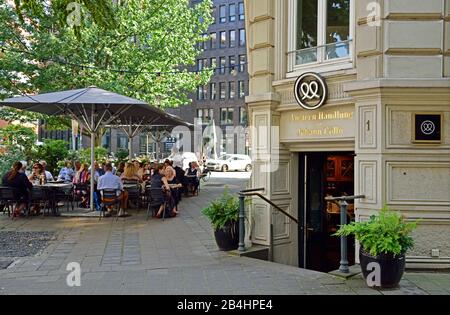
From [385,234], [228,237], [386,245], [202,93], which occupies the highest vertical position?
[202,93]

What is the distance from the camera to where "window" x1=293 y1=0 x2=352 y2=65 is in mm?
8742

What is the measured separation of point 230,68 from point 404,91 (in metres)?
57.4

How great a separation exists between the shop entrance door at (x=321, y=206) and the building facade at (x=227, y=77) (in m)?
49.8

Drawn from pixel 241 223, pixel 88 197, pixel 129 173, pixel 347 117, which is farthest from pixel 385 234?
pixel 88 197

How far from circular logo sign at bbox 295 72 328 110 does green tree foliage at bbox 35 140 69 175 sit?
1491 centimetres

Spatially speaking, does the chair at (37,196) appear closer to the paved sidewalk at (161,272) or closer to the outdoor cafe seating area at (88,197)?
the outdoor cafe seating area at (88,197)

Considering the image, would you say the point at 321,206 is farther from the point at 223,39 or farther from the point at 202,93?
the point at 202,93

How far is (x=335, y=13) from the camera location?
892 cm

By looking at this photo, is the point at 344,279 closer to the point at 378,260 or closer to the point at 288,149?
the point at 378,260

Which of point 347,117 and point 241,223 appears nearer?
point 347,117

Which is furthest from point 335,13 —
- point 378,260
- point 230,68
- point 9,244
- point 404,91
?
point 230,68

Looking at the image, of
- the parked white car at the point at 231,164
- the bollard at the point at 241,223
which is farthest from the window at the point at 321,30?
the parked white car at the point at 231,164

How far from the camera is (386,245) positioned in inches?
245

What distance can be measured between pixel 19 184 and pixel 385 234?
34.6ft
